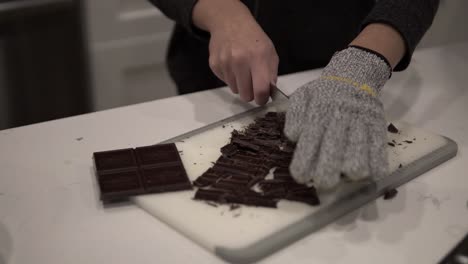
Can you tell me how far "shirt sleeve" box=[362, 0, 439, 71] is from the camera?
97 centimetres

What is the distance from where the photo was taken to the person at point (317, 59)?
0.74 metres

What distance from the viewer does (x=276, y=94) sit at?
99 centimetres

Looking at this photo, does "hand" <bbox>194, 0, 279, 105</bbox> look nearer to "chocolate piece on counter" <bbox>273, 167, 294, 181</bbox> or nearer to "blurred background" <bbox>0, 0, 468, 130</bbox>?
"chocolate piece on counter" <bbox>273, 167, 294, 181</bbox>

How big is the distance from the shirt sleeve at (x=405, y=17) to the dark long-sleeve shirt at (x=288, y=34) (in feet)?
0.52

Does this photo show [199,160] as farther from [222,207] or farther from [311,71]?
[311,71]

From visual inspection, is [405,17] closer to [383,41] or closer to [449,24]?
[383,41]

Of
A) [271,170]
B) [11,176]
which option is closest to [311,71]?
[271,170]

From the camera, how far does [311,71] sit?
3.95 feet

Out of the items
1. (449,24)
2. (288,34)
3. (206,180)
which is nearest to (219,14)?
(288,34)

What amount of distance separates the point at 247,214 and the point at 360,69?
0.96 ft

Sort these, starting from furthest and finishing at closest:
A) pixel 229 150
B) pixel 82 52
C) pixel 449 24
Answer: pixel 82 52, pixel 449 24, pixel 229 150

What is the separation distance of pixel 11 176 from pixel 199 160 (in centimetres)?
27

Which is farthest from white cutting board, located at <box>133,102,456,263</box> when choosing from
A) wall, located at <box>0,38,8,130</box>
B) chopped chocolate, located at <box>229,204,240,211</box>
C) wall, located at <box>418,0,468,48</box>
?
wall, located at <box>0,38,8,130</box>

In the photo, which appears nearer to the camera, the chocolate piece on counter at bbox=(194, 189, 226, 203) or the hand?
the chocolate piece on counter at bbox=(194, 189, 226, 203)
